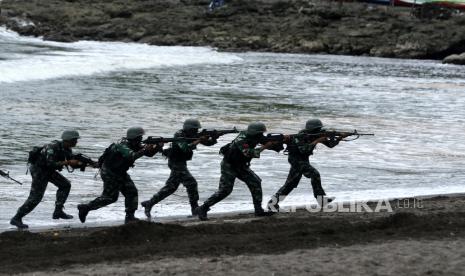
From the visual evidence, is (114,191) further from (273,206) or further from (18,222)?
(273,206)

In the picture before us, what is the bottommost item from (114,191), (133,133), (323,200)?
(323,200)

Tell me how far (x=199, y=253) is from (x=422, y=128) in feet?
64.9

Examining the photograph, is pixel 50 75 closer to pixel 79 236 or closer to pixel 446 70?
pixel 446 70

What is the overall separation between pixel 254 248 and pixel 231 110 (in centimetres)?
2118

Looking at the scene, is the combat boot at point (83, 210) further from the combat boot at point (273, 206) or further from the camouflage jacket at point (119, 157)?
the combat boot at point (273, 206)

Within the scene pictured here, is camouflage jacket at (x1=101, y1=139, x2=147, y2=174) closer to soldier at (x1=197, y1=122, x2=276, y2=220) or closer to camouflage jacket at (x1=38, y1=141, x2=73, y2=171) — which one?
camouflage jacket at (x1=38, y1=141, x2=73, y2=171)

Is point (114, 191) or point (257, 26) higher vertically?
point (114, 191)

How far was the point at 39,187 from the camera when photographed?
13.7 m

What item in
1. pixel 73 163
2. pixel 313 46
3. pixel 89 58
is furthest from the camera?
pixel 313 46

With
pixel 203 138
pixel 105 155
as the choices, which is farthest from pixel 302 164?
pixel 105 155

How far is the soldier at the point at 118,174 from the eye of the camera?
13711 mm

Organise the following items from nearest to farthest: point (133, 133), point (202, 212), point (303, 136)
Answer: point (133, 133) < point (202, 212) < point (303, 136)

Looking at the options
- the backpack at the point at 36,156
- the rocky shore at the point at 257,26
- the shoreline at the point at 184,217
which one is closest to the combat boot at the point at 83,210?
the shoreline at the point at 184,217

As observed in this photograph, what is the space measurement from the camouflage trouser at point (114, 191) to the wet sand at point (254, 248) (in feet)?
1.51
